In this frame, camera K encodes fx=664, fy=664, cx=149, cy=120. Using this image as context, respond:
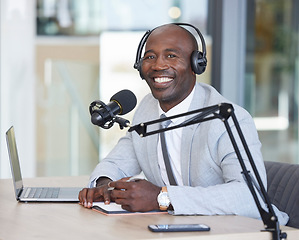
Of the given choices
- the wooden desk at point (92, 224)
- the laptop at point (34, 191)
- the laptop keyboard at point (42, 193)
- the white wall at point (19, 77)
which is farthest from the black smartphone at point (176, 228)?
the white wall at point (19, 77)

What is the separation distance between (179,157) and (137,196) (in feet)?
1.45

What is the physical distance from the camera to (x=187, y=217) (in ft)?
7.07

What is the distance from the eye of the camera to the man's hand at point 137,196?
222 cm

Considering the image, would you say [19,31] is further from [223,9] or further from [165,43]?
[165,43]

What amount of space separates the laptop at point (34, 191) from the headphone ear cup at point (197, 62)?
67 cm

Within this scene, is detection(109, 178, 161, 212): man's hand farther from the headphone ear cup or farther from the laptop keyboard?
the headphone ear cup

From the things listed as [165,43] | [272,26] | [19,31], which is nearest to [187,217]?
[165,43]

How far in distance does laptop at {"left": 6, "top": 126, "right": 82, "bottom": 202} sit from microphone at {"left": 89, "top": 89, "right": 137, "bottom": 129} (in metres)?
0.45

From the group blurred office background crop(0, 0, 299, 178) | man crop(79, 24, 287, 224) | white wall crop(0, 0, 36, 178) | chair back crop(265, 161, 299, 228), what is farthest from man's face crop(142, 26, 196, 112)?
white wall crop(0, 0, 36, 178)

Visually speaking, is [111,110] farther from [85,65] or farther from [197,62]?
[85,65]

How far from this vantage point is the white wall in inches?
199

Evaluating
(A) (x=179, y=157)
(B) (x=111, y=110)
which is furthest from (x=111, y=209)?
(A) (x=179, y=157)

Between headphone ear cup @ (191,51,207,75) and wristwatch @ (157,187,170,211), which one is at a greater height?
headphone ear cup @ (191,51,207,75)

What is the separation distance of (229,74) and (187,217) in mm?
3141
